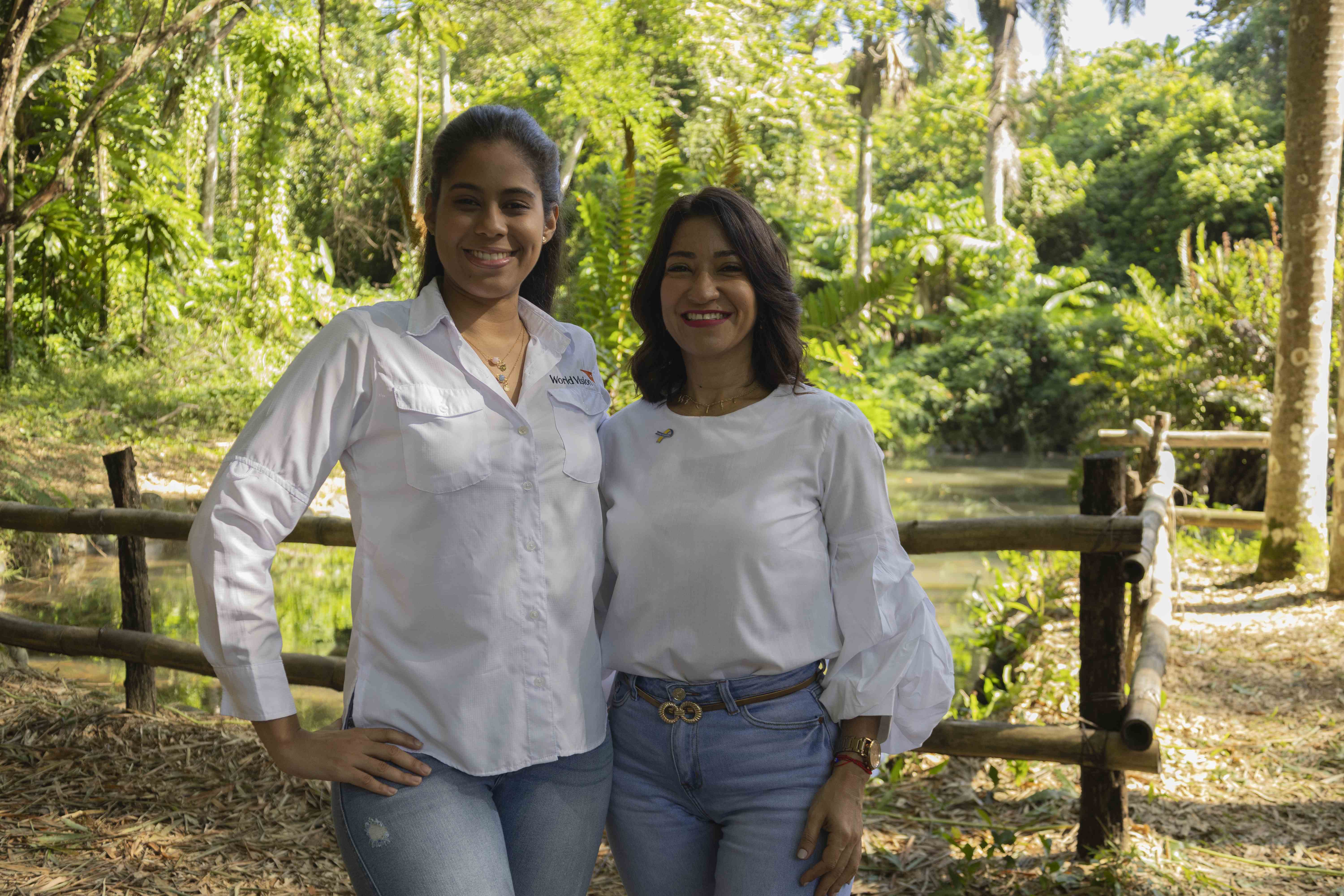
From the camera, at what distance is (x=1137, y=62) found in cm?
3375

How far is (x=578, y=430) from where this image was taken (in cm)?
187

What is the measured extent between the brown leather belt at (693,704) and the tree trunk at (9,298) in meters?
9.88

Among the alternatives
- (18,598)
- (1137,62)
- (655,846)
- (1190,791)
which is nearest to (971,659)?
(1190,791)

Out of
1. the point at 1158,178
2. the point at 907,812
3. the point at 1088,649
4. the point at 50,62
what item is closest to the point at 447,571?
the point at 1088,649

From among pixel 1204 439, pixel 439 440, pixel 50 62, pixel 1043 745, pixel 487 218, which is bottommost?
pixel 1043 745

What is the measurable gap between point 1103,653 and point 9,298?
1132 centimetres

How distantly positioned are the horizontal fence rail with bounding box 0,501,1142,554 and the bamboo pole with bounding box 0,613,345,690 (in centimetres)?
36

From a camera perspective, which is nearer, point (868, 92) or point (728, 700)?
point (728, 700)

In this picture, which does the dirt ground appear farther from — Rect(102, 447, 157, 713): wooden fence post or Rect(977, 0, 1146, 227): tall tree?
Rect(977, 0, 1146, 227): tall tree

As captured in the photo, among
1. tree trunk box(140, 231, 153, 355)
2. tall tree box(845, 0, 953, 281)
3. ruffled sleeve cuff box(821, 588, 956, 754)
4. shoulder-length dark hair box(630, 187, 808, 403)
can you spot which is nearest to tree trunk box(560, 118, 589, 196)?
tall tree box(845, 0, 953, 281)

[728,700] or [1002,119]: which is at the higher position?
[1002,119]

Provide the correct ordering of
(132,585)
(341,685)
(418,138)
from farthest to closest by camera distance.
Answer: (418,138)
(132,585)
(341,685)

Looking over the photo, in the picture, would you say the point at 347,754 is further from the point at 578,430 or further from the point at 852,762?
the point at 852,762

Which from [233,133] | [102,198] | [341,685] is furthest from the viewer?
[233,133]
